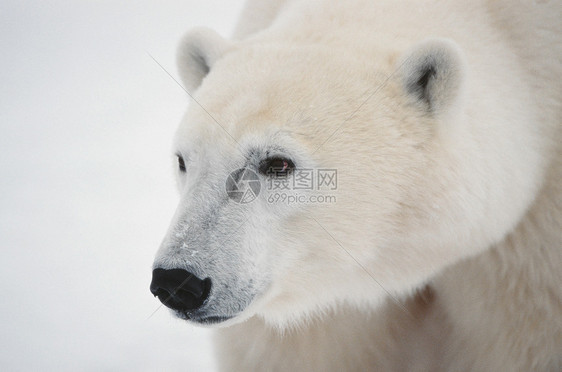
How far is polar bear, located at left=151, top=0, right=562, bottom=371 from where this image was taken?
2.44 m

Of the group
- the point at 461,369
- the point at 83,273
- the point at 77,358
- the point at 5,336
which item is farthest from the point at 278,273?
the point at 83,273

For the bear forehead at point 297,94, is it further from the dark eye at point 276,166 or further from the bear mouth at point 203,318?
the bear mouth at point 203,318

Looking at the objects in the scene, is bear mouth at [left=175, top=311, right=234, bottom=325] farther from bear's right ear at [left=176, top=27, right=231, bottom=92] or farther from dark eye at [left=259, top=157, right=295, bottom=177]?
bear's right ear at [left=176, top=27, right=231, bottom=92]

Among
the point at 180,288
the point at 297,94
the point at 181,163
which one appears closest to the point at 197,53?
the point at 181,163

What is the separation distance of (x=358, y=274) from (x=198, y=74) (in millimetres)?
1234

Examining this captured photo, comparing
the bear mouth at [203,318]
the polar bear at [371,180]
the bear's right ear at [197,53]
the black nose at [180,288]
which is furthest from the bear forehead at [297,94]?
the bear mouth at [203,318]

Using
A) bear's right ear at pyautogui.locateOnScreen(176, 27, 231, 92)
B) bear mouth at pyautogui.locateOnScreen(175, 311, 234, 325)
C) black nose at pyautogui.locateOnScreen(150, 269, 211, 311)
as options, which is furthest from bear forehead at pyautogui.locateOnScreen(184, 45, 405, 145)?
bear mouth at pyautogui.locateOnScreen(175, 311, 234, 325)

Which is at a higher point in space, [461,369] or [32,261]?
[32,261]

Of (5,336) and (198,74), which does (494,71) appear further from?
(5,336)

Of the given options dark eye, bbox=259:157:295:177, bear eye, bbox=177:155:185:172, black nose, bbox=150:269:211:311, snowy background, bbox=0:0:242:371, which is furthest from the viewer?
snowy background, bbox=0:0:242:371

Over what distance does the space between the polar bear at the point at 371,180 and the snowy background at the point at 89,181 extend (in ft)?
1.64

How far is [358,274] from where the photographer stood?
2793mm

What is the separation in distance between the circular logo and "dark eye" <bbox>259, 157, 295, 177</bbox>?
0.14 feet

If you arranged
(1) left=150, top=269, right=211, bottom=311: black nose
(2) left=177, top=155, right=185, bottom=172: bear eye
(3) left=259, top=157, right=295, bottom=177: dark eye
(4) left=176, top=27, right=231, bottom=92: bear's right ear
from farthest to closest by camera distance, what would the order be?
(4) left=176, top=27, right=231, bottom=92: bear's right ear, (2) left=177, top=155, right=185, bottom=172: bear eye, (3) left=259, top=157, right=295, bottom=177: dark eye, (1) left=150, top=269, right=211, bottom=311: black nose
